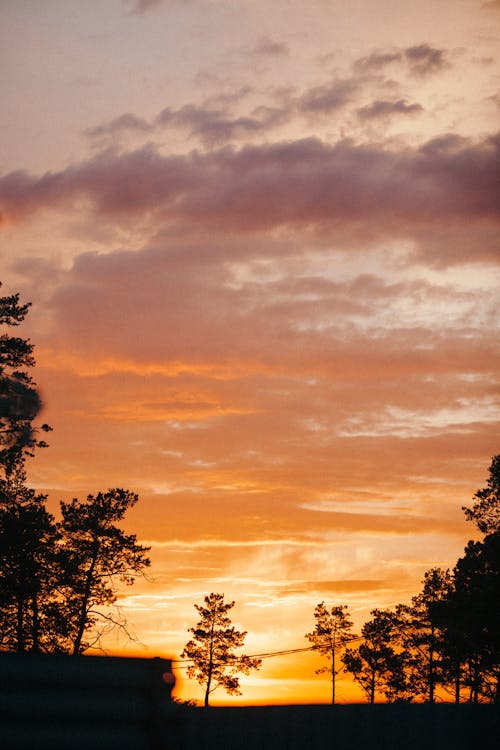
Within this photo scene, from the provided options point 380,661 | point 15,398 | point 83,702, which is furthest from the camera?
point 380,661

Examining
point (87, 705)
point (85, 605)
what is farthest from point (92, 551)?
point (87, 705)

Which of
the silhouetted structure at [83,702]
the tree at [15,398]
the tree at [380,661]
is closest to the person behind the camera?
the silhouetted structure at [83,702]

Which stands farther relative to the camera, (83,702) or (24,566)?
(24,566)

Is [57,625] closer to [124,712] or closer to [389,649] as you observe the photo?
[124,712]

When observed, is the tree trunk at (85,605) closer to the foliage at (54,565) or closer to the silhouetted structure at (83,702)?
the foliage at (54,565)

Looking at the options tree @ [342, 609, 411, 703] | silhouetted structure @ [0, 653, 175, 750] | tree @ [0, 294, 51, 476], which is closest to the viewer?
silhouetted structure @ [0, 653, 175, 750]

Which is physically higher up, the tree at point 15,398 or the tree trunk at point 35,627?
the tree at point 15,398

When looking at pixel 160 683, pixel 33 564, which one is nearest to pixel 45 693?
pixel 160 683

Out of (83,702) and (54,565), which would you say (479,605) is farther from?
(83,702)

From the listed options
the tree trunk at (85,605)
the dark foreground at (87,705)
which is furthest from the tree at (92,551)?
the dark foreground at (87,705)

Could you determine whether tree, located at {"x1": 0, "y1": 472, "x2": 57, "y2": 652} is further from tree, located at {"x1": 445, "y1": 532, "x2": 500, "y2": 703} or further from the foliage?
tree, located at {"x1": 445, "y1": 532, "x2": 500, "y2": 703}

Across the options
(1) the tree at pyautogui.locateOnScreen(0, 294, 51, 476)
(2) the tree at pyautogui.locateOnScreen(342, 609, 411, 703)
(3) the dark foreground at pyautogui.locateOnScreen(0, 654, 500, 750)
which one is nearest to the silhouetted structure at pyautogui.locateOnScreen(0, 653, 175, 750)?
(3) the dark foreground at pyautogui.locateOnScreen(0, 654, 500, 750)

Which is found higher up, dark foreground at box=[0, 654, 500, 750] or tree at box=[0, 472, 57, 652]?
tree at box=[0, 472, 57, 652]

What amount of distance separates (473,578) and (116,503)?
757 inches
